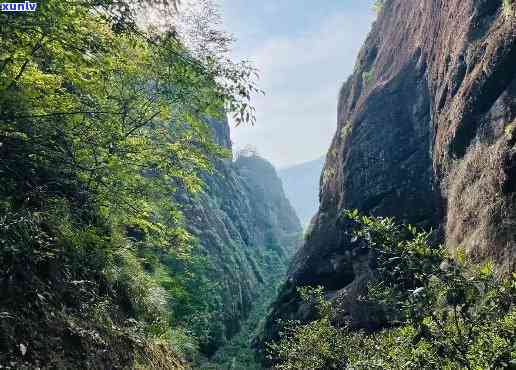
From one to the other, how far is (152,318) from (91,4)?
28.3 feet

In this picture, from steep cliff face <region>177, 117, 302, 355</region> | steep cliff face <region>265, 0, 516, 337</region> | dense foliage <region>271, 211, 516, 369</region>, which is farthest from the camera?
steep cliff face <region>177, 117, 302, 355</region>

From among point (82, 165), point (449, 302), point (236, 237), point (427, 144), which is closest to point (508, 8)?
point (427, 144)

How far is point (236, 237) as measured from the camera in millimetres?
52812

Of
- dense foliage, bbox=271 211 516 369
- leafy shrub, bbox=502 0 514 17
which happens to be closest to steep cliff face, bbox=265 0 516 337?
leafy shrub, bbox=502 0 514 17

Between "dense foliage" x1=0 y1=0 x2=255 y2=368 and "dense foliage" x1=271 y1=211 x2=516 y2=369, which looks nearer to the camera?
"dense foliage" x1=271 y1=211 x2=516 y2=369

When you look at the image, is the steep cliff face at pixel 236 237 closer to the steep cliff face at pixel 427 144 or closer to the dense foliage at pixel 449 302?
the dense foliage at pixel 449 302

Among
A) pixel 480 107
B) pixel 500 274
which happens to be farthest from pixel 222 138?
pixel 500 274

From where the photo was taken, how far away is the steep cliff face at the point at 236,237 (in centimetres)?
3400

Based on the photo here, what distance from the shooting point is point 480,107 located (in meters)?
14.0

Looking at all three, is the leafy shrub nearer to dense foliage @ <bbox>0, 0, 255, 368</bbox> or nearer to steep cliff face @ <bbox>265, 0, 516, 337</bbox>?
steep cliff face @ <bbox>265, 0, 516, 337</bbox>

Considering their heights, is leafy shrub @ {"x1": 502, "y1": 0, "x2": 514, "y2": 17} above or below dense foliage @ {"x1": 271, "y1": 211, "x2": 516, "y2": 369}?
above

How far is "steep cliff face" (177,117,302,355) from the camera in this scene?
1339 inches

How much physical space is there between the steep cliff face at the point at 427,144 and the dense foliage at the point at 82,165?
26.5 feet

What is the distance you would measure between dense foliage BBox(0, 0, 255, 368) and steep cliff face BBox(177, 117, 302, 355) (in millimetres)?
2771
